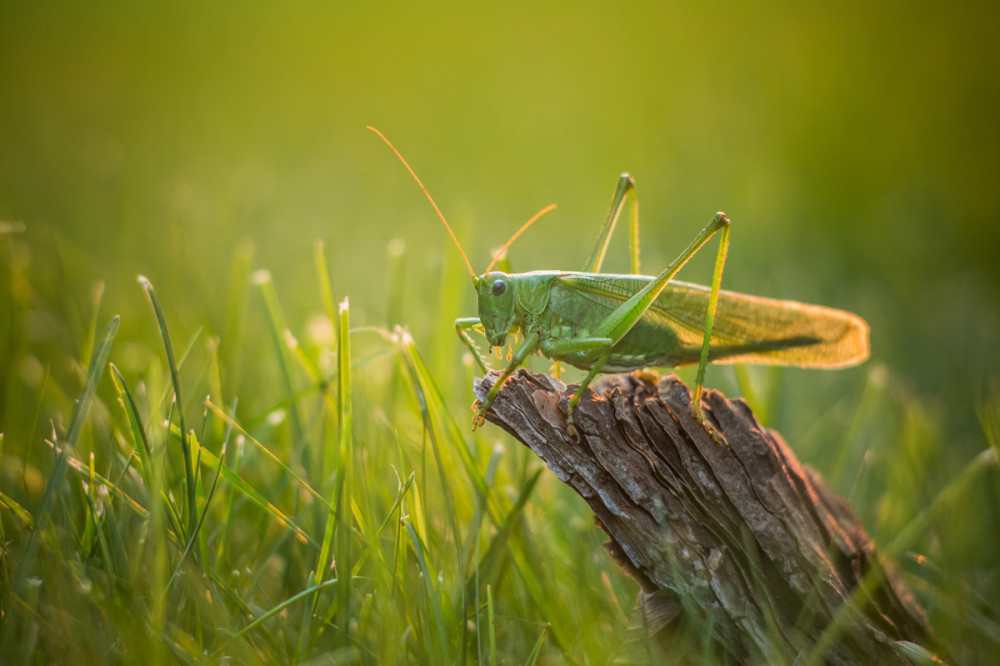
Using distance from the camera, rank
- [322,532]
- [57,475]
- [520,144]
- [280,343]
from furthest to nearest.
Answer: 1. [520,144]
2. [280,343]
3. [322,532]
4. [57,475]

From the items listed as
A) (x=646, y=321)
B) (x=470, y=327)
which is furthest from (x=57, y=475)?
(x=646, y=321)

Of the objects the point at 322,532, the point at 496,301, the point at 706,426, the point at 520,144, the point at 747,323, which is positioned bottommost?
the point at 322,532

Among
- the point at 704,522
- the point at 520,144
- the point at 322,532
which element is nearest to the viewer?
the point at 704,522

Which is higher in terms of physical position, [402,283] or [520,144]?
[520,144]

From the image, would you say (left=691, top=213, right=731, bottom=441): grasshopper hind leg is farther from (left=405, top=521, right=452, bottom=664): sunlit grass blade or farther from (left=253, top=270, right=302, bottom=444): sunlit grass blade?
(left=253, top=270, right=302, bottom=444): sunlit grass blade

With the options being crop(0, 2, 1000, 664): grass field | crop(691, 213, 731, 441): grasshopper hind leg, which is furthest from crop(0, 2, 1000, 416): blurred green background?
crop(691, 213, 731, 441): grasshopper hind leg

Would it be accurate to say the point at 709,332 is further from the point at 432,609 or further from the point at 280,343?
the point at 280,343
